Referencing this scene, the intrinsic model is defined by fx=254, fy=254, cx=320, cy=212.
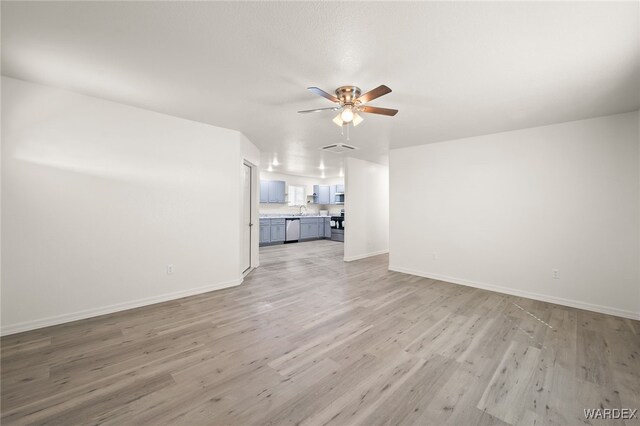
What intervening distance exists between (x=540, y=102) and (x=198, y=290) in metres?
5.02

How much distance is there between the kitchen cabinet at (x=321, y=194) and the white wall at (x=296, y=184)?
23 centimetres

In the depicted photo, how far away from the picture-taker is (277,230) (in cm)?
847

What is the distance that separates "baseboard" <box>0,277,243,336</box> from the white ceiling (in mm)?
2462

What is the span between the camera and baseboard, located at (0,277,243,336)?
256 cm

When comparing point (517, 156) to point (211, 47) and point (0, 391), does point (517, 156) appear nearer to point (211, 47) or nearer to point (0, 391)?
point (211, 47)

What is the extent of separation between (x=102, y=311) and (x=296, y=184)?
24.2 ft

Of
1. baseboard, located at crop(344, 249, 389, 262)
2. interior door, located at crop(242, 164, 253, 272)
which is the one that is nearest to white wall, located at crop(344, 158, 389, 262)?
baseboard, located at crop(344, 249, 389, 262)

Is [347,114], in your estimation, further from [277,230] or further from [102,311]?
→ [277,230]

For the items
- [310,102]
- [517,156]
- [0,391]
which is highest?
[310,102]

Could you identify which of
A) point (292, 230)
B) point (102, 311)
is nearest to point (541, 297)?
point (102, 311)

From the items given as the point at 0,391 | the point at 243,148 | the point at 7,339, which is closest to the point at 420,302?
the point at 243,148

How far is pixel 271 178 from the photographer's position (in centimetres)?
912

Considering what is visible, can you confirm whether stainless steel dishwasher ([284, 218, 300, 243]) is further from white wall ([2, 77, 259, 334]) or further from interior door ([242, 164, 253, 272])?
white wall ([2, 77, 259, 334])

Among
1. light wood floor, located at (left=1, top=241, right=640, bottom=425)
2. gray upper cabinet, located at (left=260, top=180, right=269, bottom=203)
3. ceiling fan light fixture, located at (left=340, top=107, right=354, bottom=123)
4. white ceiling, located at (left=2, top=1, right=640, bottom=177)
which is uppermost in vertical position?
white ceiling, located at (left=2, top=1, right=640, bottom=177)
